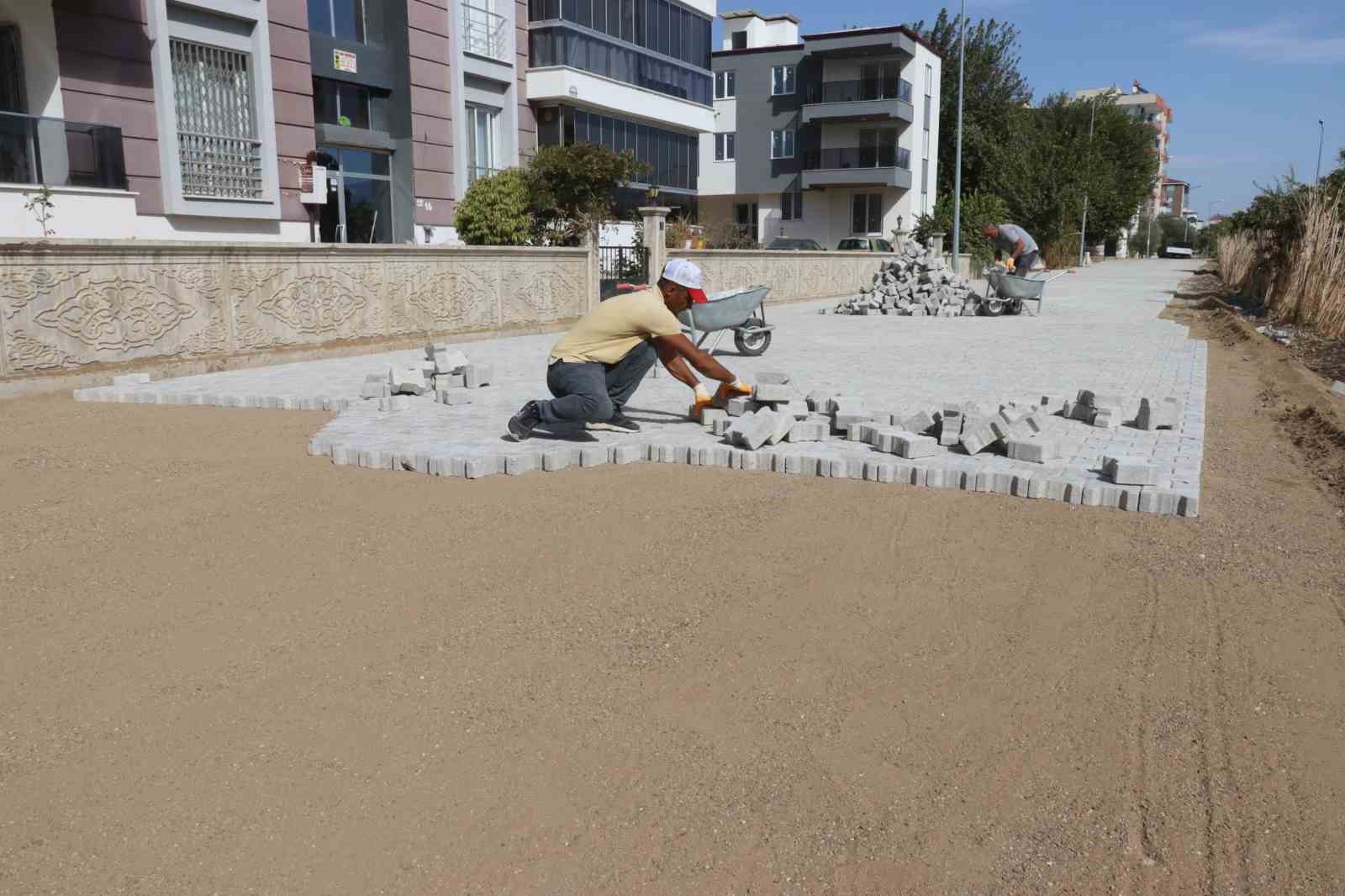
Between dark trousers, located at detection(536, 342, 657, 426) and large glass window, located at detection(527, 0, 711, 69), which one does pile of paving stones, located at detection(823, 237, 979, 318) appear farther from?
dark trousers, located at detection(536, 342, 657, 426)

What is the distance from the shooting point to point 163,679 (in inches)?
138

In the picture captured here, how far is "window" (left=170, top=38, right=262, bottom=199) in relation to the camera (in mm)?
16969

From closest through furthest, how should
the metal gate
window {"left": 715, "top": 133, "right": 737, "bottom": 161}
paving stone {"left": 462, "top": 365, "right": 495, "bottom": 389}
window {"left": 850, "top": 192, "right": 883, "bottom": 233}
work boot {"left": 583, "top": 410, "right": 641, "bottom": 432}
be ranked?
Answer: work boot {"left": 583, "top": 410, "right": 641, "bottom": 432}
paving stone {"left": 462, "top": 365, "right": 495, "bottom": 389}
the metal gate
window {"left": 850, "top": 192, "right": 883, "bottom": 233}
window {"left": 715, "top": 133, "right": 737, "bottom": 161}

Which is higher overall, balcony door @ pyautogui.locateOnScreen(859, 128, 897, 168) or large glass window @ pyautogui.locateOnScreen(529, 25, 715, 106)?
large glass window @ pyautogui.locateOnScreen(529, 25, 715, 106)

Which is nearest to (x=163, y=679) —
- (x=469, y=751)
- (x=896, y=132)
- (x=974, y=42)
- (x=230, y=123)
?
(x=469, y=751)

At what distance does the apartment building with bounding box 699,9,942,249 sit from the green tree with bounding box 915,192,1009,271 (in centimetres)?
653

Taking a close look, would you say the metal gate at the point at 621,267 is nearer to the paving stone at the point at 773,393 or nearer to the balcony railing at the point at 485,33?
the balcony railing at the point at 485,33

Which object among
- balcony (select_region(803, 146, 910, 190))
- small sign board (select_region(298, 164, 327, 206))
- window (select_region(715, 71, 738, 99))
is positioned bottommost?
small sign board (select_region(298, 164, 327, 206))

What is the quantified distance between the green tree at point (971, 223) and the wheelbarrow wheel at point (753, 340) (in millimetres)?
26447

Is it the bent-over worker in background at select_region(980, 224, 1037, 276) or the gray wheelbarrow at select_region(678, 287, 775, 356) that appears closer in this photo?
the gray wheelbarrow at select_region(678, 287, 775, 356)

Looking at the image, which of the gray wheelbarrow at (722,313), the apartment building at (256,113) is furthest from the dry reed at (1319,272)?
the apartment building at (256,113)

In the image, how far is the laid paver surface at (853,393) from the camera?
21.3 ft

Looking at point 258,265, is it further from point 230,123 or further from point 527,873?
point 527,873

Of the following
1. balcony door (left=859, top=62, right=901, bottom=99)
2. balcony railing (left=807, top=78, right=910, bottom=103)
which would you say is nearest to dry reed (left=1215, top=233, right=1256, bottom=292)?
balcony railing (left=807, top=78, right=910, bottom=103)
